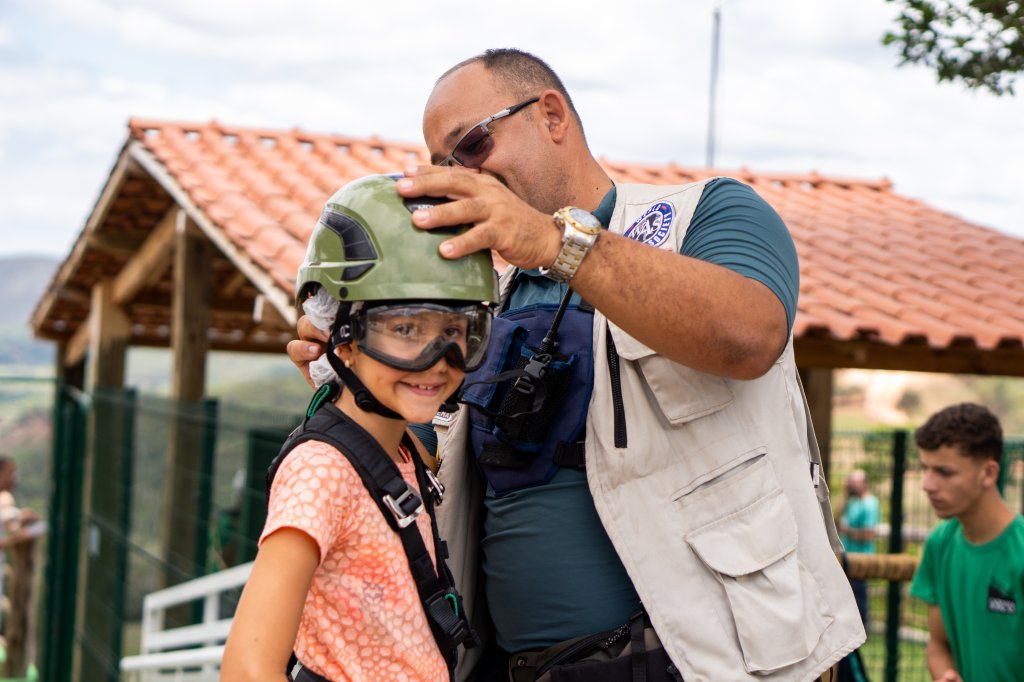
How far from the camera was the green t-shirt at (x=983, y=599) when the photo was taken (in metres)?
4.36

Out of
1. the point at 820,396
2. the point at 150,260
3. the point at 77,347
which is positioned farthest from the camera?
the point at 77,347

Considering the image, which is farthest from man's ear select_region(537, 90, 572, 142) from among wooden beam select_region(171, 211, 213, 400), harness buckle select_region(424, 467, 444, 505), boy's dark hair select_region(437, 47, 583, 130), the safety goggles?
wooden beam select_region(171, 211, 213, 400)

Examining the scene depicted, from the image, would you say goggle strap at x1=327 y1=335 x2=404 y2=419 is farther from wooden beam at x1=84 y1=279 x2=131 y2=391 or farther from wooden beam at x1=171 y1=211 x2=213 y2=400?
wooden beam at x1=84 y1=279 x2=131 y2=391

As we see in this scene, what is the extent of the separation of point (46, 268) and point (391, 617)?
150821 millimetres

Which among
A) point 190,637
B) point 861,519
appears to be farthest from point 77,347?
point 190,637

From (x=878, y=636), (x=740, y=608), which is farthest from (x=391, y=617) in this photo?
(x=878, y=636)

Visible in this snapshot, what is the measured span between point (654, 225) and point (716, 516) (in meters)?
0.54

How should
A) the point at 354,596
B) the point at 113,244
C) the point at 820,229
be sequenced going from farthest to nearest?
the point at 113,244
the point at 820,229
the point at 354,596

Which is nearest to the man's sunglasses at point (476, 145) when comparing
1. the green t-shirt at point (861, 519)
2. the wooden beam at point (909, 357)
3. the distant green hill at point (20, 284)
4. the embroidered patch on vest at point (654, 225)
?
the embroidered patch on vest at point (654, 225)

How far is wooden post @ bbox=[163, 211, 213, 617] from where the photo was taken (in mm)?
7164

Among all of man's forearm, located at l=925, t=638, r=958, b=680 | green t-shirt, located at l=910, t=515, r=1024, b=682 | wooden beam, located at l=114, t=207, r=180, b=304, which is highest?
wooden beam, located at l=114, t=207, r=180, b=304

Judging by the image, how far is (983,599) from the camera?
4.46 metres

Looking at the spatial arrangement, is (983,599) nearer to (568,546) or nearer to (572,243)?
(568,546)

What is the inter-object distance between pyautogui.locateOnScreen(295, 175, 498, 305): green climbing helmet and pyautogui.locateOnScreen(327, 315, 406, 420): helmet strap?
0.11 m
